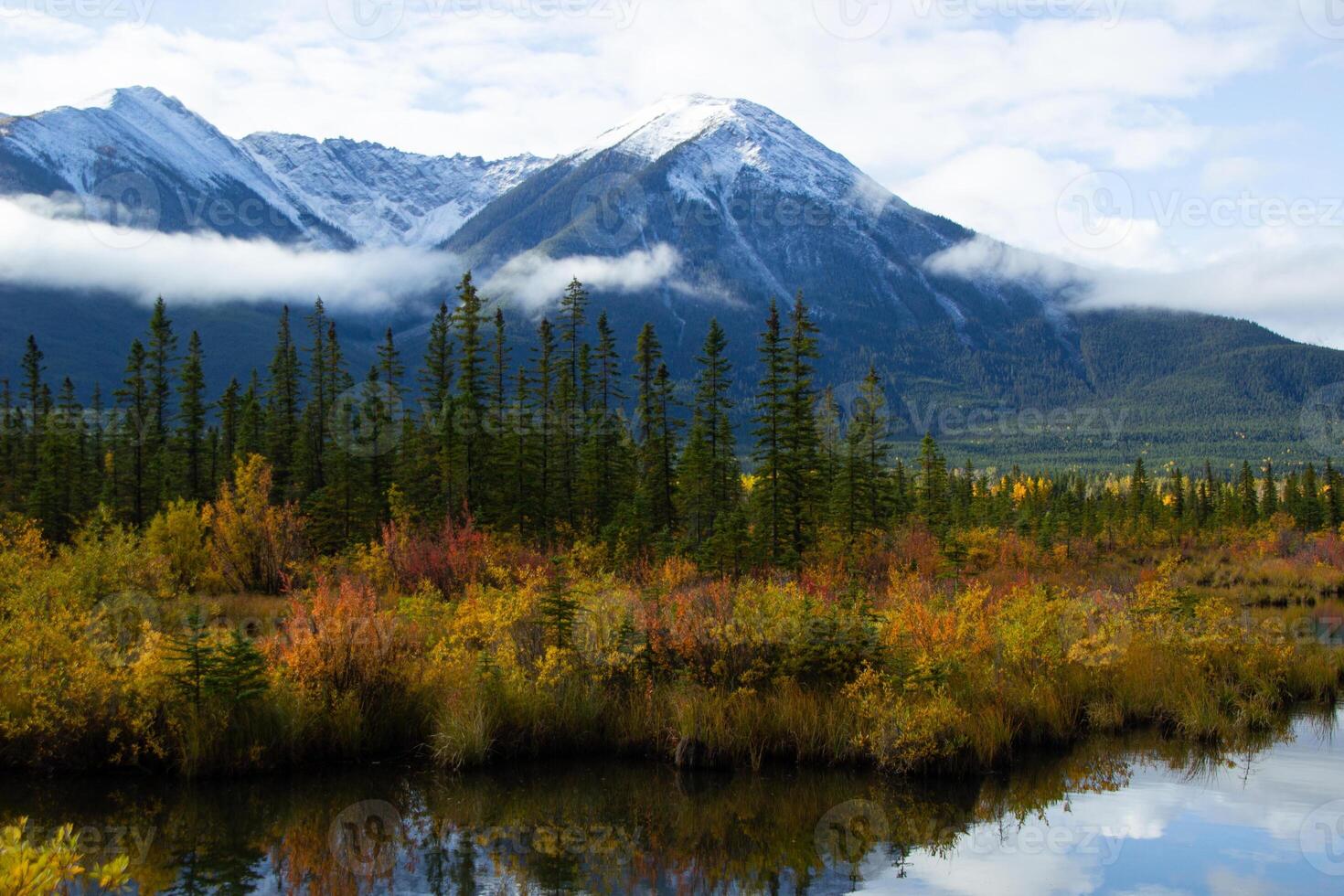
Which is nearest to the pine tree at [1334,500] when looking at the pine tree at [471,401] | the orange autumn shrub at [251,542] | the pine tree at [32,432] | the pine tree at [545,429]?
the pine tree at [545,429]

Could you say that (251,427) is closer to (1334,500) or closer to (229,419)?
(229,419)

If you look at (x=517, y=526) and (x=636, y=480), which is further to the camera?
(x=636, y=480)

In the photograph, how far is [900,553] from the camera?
44.8 meters

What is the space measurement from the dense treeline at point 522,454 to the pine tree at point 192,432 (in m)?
0.14

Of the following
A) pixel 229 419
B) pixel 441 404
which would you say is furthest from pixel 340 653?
pixel 229 419

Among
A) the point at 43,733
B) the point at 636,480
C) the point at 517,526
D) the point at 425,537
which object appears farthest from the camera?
the point at 636,480

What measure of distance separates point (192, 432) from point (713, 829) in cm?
4666

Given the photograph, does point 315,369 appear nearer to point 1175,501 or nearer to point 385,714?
point 385,714

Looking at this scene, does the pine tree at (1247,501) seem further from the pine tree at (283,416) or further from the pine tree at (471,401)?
the pine tree at (283,416)

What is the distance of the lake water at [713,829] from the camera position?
13.0 m

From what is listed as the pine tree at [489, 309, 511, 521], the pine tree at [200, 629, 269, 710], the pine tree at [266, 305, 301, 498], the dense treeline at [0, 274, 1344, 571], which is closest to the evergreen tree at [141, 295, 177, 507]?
the dense treeline at [0, 274, 1344, 571]

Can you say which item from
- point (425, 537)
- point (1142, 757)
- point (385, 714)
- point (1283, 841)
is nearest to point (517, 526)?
point (425, 537)

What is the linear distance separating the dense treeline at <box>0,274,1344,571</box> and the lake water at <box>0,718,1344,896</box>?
744 inches

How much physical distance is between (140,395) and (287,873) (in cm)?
5235
